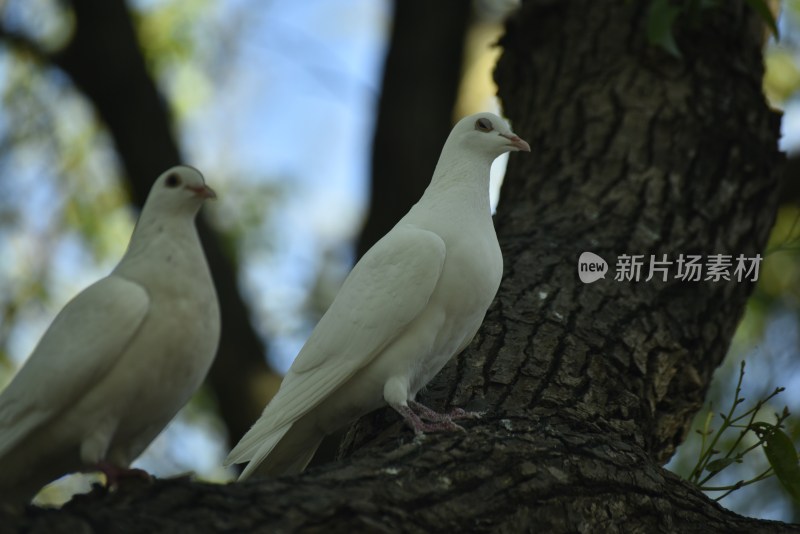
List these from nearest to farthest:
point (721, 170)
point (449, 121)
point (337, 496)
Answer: point (337, 496) < point (721, 170) < point (449, 121)

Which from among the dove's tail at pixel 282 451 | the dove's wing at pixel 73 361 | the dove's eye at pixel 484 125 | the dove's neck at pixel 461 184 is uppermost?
the dove's eye at pixel 484 125

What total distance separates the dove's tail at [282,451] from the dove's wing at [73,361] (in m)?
0.86

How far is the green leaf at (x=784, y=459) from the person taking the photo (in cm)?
419

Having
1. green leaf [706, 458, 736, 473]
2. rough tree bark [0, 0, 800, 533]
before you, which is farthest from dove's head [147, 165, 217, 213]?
green leaf [706, 458, 736, 473]

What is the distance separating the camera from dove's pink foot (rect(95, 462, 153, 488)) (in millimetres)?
3004

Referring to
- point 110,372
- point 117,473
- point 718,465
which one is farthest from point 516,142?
point 117,473

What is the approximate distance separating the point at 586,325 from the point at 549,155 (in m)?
1.59

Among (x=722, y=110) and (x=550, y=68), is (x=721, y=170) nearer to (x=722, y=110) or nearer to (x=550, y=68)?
(x=722, y=110)

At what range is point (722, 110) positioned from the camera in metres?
6.05

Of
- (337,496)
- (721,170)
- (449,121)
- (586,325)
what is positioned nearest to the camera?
(337,496)

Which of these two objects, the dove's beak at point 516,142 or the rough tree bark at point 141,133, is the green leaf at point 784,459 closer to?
the dove's beak at point 516,142

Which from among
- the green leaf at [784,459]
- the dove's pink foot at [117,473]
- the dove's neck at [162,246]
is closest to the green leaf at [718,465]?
the green leaf at [784,459]

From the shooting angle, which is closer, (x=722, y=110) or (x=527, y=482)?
(x=527, y=482)

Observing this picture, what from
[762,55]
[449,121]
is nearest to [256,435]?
[762,55]
